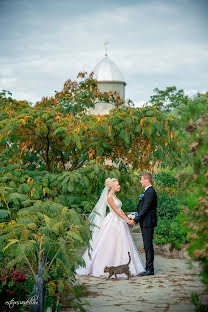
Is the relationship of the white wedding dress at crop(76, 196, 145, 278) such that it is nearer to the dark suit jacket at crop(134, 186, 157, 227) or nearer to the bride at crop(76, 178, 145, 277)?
the bride at crop(76, 178, 145, 277)

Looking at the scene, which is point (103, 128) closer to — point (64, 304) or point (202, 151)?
point (64, 304)

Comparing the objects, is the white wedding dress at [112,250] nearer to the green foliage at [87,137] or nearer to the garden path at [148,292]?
the garden path at [148,292]

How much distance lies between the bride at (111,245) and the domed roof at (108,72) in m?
20.6

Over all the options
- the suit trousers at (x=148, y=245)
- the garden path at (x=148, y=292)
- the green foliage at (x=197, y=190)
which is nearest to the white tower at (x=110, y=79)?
the suit trousers at (x=148, y=245)

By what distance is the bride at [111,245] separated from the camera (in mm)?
8539

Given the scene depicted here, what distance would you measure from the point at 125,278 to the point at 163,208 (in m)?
3.76

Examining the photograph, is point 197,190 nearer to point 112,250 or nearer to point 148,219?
point 148,219

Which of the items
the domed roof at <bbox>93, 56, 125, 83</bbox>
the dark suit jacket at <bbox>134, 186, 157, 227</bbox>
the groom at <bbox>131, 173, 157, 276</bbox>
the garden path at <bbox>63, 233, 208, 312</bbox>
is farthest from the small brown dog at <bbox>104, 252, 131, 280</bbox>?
the domed roof at <bbox>93, 56, 125, 83</bbox>

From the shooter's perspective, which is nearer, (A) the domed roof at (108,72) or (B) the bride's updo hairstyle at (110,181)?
(B) the bride's updo hairstyle at (110,181)

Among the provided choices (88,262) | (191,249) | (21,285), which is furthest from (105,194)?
(191,249)

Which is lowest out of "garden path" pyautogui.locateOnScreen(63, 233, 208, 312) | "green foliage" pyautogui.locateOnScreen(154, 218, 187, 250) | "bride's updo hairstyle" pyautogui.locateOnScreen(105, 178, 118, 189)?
"garden path" pyautogui.locateOnScreen(63, 233, 208, 312)

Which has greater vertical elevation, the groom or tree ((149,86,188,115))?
tree ((149,86,188,115))

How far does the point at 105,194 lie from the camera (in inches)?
363

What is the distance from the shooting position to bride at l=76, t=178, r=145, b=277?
8.54 meters
